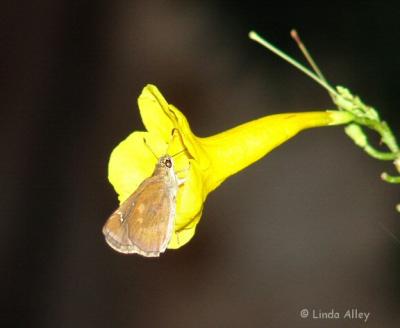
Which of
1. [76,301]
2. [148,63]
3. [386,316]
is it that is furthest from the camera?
[148,63]

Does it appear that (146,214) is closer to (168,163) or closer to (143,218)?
(143,218)

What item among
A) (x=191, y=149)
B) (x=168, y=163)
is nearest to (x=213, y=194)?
(x=168, y=163)

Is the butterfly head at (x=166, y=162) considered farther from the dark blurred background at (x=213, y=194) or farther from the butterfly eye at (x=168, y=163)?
the dark blurred background at (x=213, y=194)

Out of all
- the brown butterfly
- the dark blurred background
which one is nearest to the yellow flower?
the brown butterfly

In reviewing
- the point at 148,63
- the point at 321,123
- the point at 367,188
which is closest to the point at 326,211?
the point at 367,188

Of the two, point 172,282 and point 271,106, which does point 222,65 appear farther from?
point 172,282

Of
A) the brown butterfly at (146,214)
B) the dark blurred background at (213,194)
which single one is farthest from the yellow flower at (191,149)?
the dark blurred background at (213,194)
